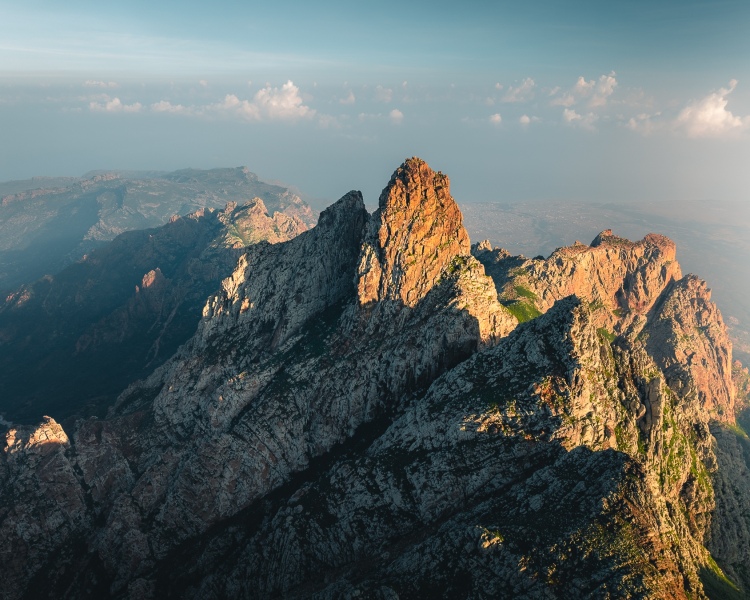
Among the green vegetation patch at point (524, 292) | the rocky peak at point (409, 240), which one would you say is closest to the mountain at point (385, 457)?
the rocky peak at point (409, 240)

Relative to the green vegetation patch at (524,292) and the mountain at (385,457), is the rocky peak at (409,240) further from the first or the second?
the green vegetation patch at (524,292)

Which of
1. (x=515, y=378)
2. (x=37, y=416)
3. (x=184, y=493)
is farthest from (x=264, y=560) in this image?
(x=37, y=416)

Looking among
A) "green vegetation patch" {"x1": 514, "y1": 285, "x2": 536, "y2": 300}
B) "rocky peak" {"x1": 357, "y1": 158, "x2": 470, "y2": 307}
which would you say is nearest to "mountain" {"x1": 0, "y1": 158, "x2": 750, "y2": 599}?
"rocky peak" {"x1": 357, "y1": 158, "x2": 470, "y2": 307}

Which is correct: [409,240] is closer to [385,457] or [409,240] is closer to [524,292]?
[385,457]

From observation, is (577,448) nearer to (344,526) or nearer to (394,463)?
(394,463)

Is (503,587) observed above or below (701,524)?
above

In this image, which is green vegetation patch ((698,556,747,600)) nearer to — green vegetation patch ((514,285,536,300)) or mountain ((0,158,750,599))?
mountain ((0,158,750,599))

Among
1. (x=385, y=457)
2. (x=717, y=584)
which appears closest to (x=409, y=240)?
(x=385, y=457)
